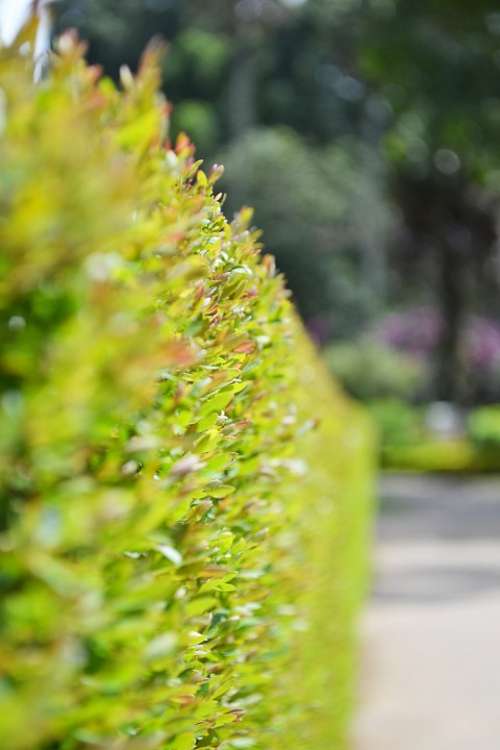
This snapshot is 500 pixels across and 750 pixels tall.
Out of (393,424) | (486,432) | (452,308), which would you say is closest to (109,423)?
(486,432)

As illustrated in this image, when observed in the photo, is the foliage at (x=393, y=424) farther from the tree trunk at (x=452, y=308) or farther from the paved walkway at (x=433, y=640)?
the paved walkway at (x=433, y=640)

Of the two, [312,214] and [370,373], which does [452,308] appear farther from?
[312,214]

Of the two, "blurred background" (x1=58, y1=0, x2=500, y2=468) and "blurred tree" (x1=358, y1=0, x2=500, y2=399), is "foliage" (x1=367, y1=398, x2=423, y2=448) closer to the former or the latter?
"blurred background" (x1=58, y1=0, x2=500, y2=468)

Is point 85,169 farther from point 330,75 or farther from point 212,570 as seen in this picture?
point 330,75

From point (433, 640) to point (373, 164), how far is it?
38946mm

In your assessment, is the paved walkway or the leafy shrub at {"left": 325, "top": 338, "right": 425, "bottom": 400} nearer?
the paved walkway

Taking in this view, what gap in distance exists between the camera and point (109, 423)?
1350 mm

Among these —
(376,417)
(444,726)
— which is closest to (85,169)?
(444,726)

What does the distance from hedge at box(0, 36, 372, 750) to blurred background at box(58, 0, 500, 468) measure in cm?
1579

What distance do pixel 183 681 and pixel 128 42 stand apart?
46605 mm

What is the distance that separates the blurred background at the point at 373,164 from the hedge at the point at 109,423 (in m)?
15.8

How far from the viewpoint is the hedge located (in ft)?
3.93

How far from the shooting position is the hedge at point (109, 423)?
3.93ft

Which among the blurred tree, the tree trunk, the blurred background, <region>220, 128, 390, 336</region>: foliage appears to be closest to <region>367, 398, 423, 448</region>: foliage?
the blurred background
